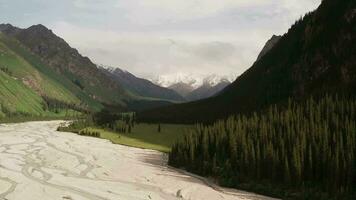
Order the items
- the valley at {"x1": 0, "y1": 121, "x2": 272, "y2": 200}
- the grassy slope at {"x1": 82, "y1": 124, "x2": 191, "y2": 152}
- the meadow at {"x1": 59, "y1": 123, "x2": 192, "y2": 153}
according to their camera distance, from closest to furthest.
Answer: the valley at {"x1": 0, "y1": 121, "x2": 272, "y2": 200} < the meadow at {"x1": 59, "y1": 123, "x2": 192, "y2": 153} < the grassy slope at {"x1": 82, "y1": 124, "x2": 191, "y2": 152}

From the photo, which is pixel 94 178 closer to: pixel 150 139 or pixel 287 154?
pixel 287 154

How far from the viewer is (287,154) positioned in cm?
8512

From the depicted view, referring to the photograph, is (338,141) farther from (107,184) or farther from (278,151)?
(107,184)

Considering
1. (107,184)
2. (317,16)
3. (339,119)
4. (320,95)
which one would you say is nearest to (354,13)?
(317,16)

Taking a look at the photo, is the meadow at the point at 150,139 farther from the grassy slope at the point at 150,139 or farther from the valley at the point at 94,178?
the valley at the point at 94,178

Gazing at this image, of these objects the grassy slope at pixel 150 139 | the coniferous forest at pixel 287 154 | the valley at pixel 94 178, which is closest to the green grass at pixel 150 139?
the grassy slope at pixel 150 139

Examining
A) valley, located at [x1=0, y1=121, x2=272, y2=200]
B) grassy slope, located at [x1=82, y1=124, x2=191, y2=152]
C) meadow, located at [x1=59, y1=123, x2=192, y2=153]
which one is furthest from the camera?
grassy slope, located at [x1=82, y1=124, x2=191, y2=152]

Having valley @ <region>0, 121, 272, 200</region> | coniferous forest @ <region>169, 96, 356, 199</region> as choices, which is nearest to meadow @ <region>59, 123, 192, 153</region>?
valley @ <region>0, 121, 272, 200</region>

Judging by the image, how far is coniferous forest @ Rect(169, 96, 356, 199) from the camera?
240 feet

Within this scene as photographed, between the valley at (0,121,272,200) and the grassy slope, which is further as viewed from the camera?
the grassy slope

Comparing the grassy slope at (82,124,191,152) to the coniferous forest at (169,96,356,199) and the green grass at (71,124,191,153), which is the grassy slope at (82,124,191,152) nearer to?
the green grass at (71,124,191,153)

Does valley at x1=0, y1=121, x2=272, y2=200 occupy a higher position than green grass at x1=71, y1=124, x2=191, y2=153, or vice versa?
green grass at x1=71, y1=124, x2=191, y2=153

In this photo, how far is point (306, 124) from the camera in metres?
A: 95.6

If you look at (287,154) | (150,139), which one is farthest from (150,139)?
(287,154)
